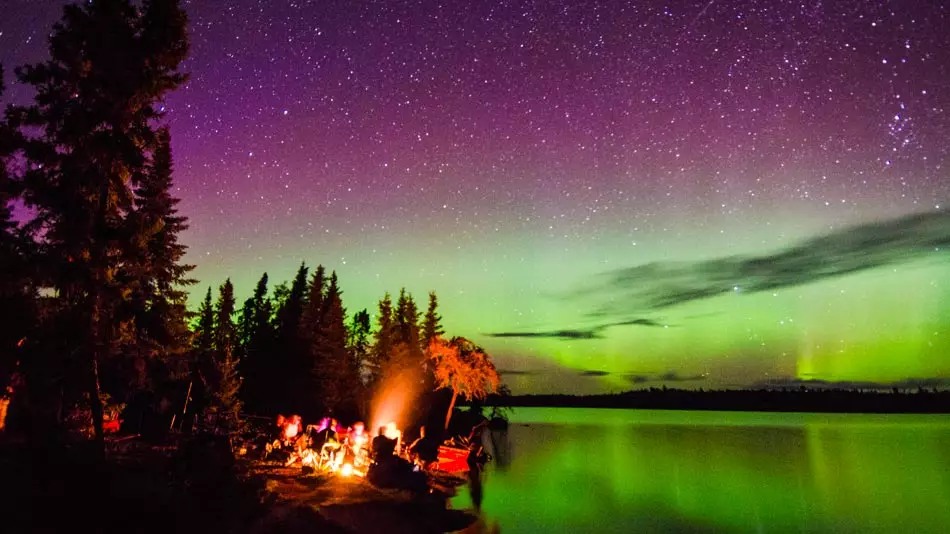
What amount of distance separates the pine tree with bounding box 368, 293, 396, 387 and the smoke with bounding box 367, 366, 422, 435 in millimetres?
4987

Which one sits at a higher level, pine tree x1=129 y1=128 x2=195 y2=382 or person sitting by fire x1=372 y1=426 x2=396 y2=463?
pine tree x1=129 y1=128 x2=195 y2=382

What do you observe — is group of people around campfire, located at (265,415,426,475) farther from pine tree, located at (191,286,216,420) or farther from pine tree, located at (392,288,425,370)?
pine tree, located at (392,288,425,370)

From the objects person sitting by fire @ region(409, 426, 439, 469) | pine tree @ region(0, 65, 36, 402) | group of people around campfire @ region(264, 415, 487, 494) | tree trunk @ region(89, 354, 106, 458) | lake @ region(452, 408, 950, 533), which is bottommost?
lake @ region(452, 408, 950, 533)

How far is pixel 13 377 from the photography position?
63.2 ft

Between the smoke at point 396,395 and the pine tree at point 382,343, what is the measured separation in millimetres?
4987

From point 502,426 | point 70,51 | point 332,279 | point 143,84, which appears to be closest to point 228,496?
point 143,84

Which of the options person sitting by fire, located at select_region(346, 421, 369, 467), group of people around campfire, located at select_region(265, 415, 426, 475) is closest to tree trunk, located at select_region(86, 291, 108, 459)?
group of people around campfire, located at select_region(265, 415, 426, 475)

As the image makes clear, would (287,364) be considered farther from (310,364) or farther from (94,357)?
(94,357)

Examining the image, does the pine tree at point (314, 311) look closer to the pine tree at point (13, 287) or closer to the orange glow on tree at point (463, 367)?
the orange glow on tree at point (463, 367)

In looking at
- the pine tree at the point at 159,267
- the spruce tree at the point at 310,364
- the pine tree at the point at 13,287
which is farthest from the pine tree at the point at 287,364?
the pine tree at the point at 13,287

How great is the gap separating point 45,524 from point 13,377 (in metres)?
11.3

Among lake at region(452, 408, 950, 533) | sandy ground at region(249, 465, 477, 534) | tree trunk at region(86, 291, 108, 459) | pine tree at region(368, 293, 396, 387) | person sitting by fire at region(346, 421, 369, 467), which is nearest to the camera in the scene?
tree trunk at region(86, 291, 108, 459)

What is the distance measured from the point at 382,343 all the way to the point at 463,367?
38.7 meters

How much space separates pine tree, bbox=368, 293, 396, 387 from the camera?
67938 millimetres
